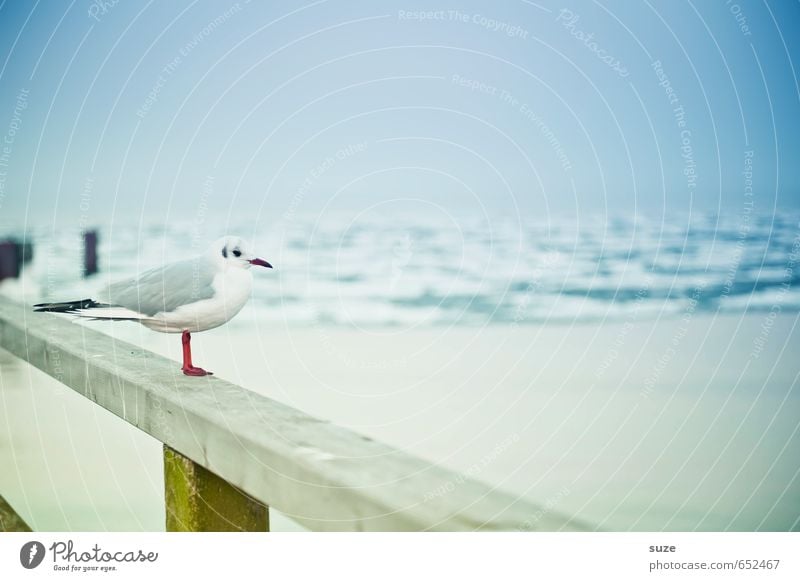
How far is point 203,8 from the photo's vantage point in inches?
58.8

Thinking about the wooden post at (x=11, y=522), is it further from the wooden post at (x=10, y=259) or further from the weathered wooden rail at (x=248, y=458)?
the wooden post at (x=10, y=259)

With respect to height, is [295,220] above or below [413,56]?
below

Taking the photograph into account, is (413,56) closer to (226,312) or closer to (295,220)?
(295,220)

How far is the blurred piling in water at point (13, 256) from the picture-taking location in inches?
59.1

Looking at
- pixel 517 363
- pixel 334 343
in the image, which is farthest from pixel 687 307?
pixel 334 343

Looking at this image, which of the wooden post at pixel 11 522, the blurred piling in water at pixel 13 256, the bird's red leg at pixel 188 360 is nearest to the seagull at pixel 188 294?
the bird's red leg at pixel 188 360

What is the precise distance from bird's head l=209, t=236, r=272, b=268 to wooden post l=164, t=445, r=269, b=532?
0.31 meters

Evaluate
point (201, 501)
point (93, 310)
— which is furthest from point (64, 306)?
point (201, 501)

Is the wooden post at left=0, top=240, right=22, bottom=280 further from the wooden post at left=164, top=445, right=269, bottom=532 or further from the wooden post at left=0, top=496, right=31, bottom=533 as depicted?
the wooden post at left=164, top=445, right=269, bottom=532

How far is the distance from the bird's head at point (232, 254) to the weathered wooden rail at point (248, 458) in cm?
18

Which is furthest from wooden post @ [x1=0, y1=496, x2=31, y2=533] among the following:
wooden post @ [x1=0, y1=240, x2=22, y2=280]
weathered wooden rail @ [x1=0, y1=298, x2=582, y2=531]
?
wooden post @ [x1=0, y1=240, x2=22, y2=280]
